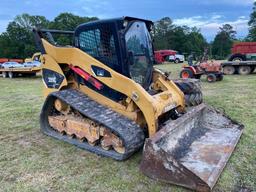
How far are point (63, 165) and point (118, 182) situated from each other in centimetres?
101

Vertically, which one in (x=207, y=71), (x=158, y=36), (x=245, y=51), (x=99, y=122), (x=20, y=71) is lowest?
(x=20, y=71)

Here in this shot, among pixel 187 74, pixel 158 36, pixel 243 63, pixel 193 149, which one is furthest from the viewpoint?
pixel 158 36

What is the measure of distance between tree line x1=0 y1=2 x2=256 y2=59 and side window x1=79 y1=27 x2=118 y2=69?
51425 mm

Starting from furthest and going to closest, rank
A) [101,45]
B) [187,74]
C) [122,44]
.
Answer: [187,74] → [101,45] → [122,44]

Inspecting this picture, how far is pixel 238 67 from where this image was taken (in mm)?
17922

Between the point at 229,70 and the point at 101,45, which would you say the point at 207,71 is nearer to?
the point at 229,70

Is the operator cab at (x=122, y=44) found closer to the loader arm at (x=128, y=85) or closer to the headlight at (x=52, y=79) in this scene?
the loader arm at (x=128, y=85)

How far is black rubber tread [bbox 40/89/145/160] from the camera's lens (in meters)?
4.25

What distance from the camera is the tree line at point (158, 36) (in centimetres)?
5934

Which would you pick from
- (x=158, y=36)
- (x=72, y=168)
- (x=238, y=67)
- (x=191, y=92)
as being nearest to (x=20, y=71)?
(x=238, y=67)

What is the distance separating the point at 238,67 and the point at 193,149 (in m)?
14.8

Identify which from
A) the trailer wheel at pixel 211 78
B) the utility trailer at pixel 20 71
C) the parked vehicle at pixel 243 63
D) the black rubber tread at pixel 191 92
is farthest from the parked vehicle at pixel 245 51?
the black rubber tread at pixel 191 92

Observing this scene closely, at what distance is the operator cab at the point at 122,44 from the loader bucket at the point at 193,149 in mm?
1189

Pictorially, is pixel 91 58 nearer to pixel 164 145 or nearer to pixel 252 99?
pixel 164 145
